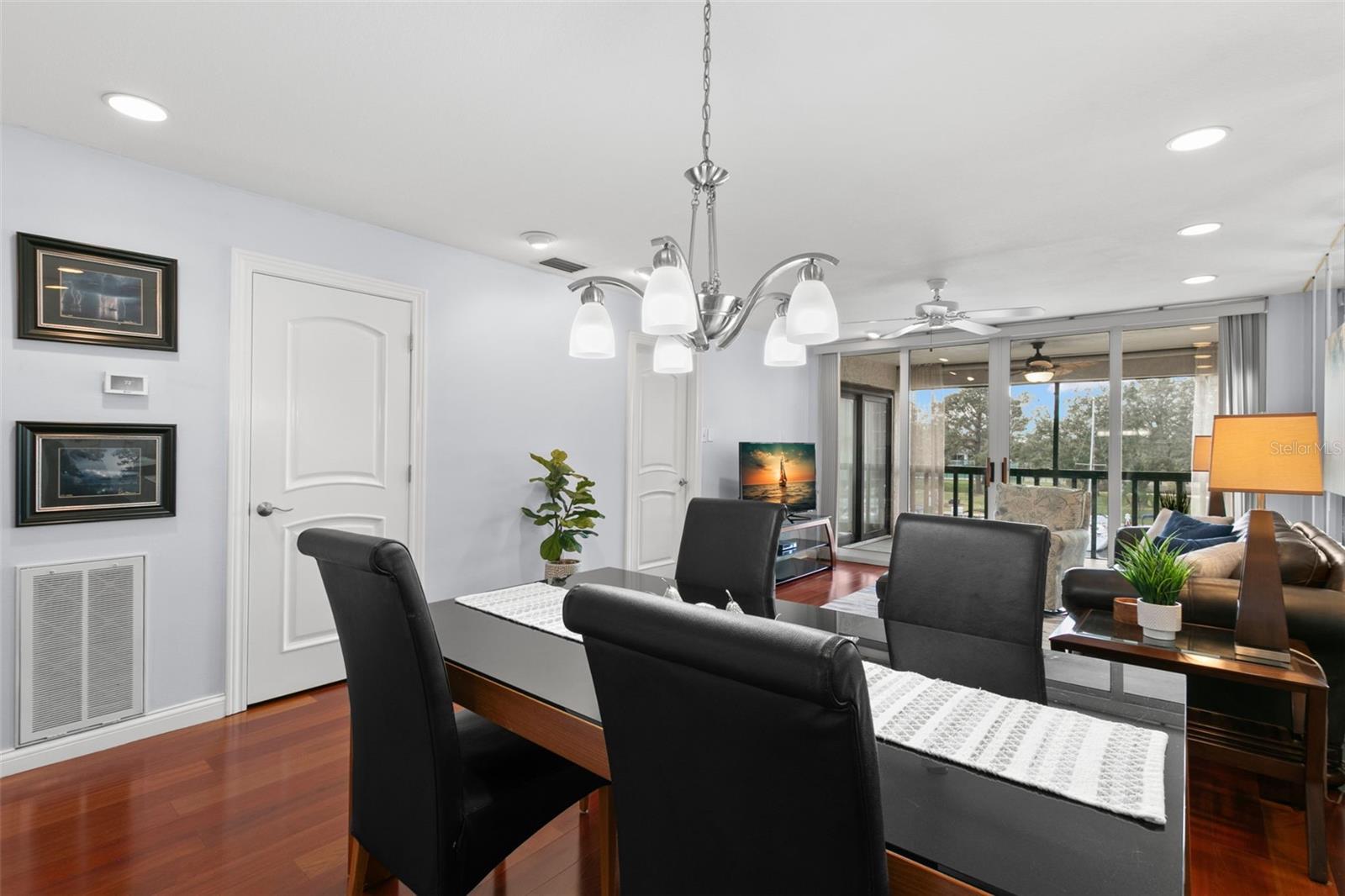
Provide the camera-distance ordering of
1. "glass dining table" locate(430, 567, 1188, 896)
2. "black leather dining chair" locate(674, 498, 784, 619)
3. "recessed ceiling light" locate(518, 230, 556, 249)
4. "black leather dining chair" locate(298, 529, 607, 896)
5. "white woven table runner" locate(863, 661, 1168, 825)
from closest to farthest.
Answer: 1. "glass dining table" locate(430, 567, 1188, 896)
2. "white woven table runner" locate(863, 661, 1168, 825)
3. "black leather dining chair" locate(298, 529, 607, 896)
4. "black leather dining chair" locate(674, 498, 784, 619)
5. "recessed ceiling light" locate(518, 230, 556, 249)

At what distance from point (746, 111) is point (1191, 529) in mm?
3622

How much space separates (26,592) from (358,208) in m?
2.05

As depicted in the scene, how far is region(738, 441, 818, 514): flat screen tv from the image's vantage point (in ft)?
19.3

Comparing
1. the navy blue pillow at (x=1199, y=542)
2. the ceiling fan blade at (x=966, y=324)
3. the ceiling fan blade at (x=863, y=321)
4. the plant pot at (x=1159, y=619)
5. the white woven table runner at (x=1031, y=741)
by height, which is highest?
the ceiling fan blade at (x=863, y=321)

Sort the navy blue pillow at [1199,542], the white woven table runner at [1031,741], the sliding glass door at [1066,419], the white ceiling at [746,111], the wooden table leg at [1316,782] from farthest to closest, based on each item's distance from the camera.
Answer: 1. the sliding glass door at [1066,419]
2. the navy blue pillow at [1199,542]
3. the wooden table leg at [1316,782]
4. the white ceiling at [746,111]
5. the white woven table runner at [1031,741]

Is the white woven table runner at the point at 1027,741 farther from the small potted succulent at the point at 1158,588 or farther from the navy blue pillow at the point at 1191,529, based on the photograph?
the navy blue pillow at the point at 1191,529

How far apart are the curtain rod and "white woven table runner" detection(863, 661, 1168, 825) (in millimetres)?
3708

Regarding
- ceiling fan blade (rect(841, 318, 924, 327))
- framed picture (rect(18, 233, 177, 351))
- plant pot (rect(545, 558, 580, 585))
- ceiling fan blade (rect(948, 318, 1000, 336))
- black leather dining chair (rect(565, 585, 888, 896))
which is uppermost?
ceiling fan blade (rect(841, 318, 924, 327))

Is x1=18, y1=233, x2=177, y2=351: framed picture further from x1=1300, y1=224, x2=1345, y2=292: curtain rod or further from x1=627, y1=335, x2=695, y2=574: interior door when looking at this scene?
x1=1300, y1=224, x2=1345, y2=292: curtain rod

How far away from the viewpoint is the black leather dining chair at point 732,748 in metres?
0.66

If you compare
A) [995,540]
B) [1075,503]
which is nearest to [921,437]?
[1075,503]

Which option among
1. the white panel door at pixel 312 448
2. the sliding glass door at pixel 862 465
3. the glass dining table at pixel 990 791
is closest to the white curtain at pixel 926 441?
the sliding glass door at pixel 862 465

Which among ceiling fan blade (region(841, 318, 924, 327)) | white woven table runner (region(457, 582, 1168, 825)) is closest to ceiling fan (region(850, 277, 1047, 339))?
ceiling fan blade (region(841, 318, 924, 327))

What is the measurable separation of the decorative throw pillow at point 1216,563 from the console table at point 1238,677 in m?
0.25
